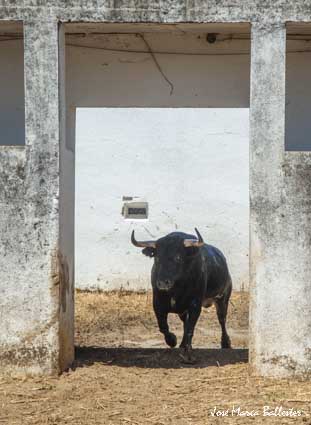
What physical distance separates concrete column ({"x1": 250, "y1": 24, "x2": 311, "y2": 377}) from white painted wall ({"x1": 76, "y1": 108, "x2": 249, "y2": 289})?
586 centimetres

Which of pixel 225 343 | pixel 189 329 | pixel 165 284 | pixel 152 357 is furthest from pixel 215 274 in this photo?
pixel 152 357

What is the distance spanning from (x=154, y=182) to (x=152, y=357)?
5.23m

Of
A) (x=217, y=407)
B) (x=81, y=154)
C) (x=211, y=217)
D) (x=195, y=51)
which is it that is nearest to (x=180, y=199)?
(x=211, y=217)

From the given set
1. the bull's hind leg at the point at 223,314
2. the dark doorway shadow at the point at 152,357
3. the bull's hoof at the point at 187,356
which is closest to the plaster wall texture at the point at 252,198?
the dark doorway shadow at the point at 152,357

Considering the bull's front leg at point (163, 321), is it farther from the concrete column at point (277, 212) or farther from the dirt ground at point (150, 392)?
the concrete column at point (277, 212)

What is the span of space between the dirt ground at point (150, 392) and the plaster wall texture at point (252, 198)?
332 mm

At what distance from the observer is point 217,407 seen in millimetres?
7215

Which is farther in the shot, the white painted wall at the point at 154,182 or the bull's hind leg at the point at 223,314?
the white painted wall at the point at 154,182

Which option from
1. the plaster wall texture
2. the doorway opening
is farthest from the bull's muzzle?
the doorway opening

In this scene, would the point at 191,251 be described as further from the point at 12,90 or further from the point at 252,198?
the point at 12,90

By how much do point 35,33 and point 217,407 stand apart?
3.66 meters

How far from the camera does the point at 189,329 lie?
31.0ft

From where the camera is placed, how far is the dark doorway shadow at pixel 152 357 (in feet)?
28.9

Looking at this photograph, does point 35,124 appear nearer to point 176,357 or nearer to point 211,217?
point 176,357
